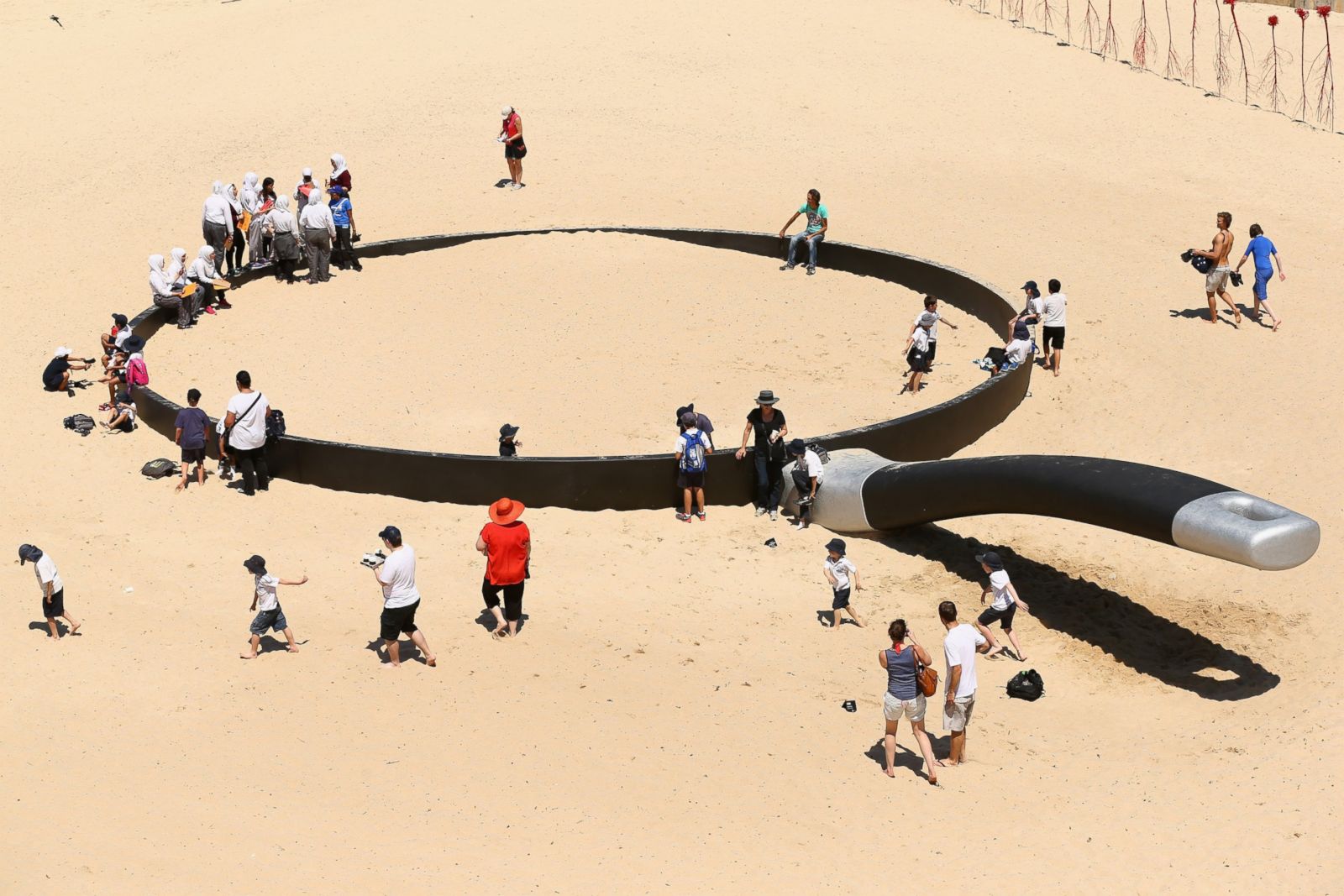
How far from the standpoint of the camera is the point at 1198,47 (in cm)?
3800

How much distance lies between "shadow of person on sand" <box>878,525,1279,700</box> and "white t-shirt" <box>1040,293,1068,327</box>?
5.08 meters

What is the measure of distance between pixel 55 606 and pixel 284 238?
37.4 ft

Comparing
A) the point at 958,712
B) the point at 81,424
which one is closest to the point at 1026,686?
the point at 958,712

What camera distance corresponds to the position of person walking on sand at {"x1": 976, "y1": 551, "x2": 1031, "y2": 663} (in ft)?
44.0

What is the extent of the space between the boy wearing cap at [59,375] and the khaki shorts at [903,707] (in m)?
13.3

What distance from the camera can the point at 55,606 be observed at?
13211 millimetres

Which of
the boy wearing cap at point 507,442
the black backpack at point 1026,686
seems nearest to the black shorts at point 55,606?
the boy wearing cap at point 507,442

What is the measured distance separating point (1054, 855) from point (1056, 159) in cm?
2215

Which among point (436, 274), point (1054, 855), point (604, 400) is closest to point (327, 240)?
point (436, 274)

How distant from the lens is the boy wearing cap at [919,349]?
62.4 feet

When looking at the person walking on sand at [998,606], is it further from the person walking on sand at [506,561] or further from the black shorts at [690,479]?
the person walking on sand at [506,561]

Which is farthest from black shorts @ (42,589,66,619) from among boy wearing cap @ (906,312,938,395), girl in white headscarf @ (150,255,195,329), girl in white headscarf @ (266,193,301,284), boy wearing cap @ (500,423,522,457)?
girl in white headscarf @ (266,193,301,284)

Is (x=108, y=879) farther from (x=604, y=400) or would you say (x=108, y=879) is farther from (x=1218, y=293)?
(x=1218, y=293)

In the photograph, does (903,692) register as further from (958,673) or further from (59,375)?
(59,375)
